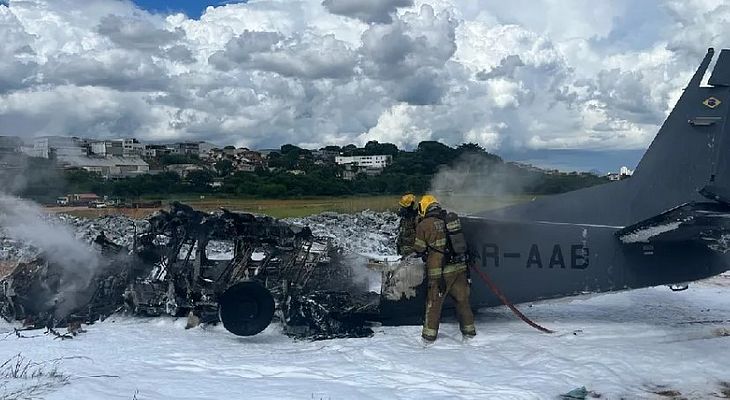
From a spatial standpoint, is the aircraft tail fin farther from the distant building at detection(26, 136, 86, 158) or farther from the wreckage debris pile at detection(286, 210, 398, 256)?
the distant building at detection(26, 136, 86, 158)

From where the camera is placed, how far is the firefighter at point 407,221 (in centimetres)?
1029

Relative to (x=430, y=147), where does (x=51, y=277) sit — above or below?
below

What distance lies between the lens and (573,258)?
9.72 metres

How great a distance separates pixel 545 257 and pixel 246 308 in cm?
437

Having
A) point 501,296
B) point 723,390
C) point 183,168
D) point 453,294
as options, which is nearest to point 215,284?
point 453,294

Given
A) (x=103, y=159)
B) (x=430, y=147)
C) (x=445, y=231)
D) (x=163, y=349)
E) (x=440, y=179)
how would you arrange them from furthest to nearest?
(x=103, y=159)
(x=430, y=147)
(x=440, y=179)
(x=445, y=231)
(x=163, y=349)

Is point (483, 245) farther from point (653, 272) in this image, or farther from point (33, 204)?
point (33, 204)

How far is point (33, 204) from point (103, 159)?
2.99m

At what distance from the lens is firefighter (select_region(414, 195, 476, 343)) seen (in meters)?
8.88

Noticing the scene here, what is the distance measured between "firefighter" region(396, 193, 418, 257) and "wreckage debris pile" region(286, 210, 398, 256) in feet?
26.1

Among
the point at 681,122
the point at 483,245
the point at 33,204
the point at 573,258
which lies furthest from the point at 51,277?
the point at 681,122

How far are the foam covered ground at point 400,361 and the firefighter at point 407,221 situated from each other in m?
1.35

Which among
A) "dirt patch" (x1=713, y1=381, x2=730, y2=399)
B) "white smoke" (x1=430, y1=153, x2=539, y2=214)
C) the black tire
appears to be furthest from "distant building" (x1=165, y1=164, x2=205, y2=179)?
"dirt patch" (x1=713, y1=381, x2=730, y2=399)

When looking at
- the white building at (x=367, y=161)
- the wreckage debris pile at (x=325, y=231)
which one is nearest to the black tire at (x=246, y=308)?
the white building at (x=367, y=161)
